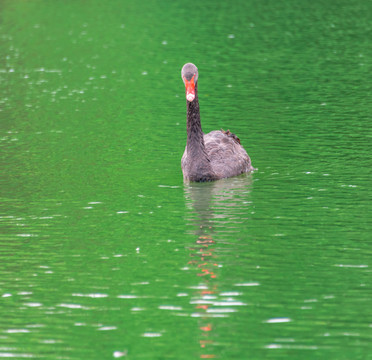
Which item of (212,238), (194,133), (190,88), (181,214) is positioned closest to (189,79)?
(190,88)

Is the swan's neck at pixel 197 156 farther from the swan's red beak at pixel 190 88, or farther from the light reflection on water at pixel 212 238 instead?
the swan's red beak at pixel 190 88

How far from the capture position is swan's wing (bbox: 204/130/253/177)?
64.9ft

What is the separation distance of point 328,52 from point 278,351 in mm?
31049

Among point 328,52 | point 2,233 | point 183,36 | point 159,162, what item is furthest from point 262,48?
point 2,233

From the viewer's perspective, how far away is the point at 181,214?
55.4 ft

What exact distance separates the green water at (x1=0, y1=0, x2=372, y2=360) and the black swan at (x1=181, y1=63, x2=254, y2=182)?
307 mm

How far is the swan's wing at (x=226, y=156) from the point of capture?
19781mm

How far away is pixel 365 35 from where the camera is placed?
4428 centimetres

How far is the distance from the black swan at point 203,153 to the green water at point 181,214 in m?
0.31

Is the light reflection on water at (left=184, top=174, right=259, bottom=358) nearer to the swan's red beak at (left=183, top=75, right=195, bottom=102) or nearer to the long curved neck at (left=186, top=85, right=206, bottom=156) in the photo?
the long curved neck at (left=186, top=85, right=206, bottom=156)

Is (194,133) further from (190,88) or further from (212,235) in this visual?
(212,235)

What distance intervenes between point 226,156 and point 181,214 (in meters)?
3.53

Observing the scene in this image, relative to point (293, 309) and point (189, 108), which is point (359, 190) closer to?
point (189, 108)

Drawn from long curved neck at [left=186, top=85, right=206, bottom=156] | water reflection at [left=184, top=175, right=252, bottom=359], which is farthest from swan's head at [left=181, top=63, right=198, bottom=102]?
water reflection at [left=184, top=175, right=252, bottom=359]
